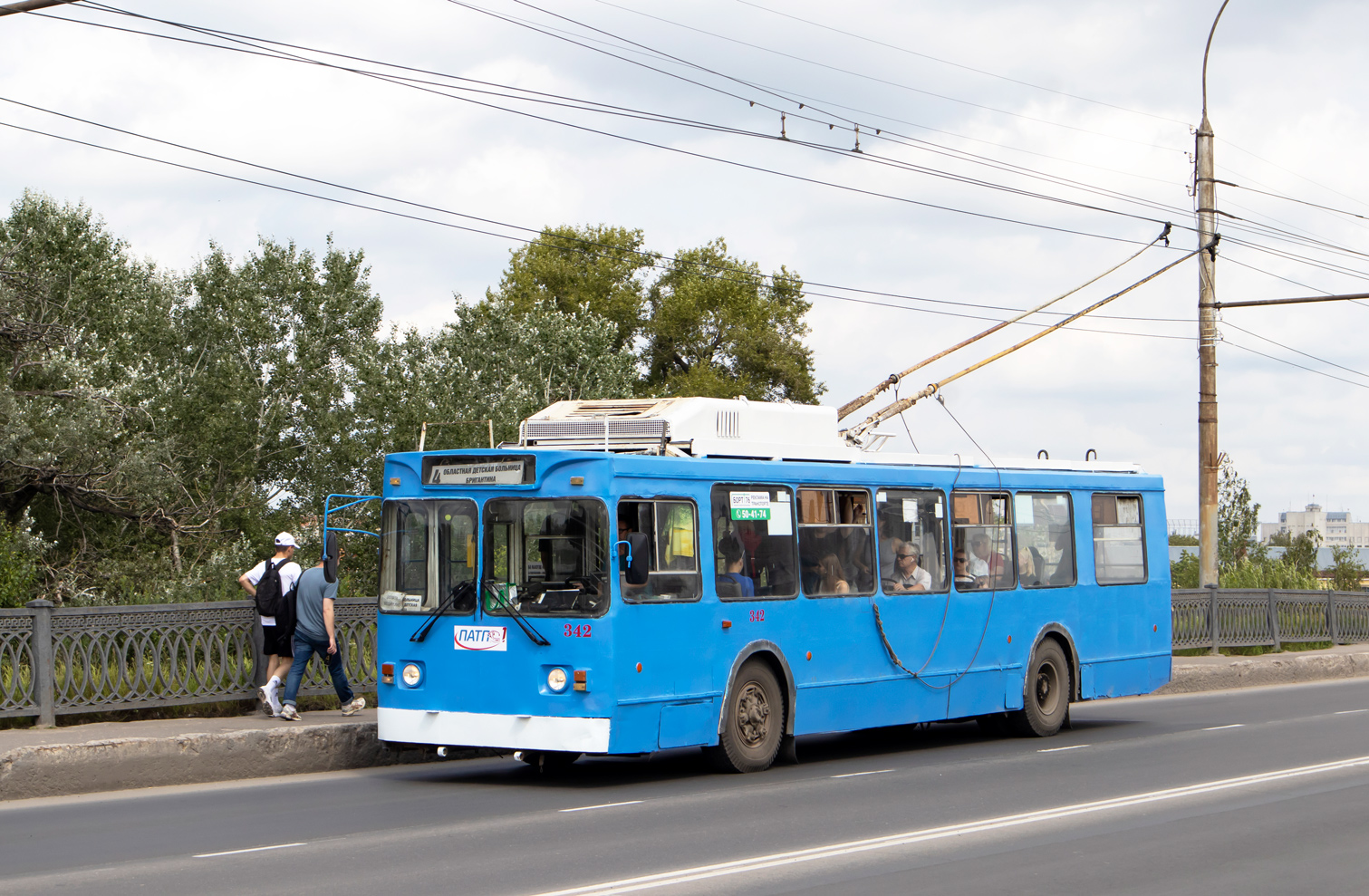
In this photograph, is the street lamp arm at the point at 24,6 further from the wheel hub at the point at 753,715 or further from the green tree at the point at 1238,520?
the green tree at the point at 1238,520

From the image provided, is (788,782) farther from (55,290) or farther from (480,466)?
(55,290)

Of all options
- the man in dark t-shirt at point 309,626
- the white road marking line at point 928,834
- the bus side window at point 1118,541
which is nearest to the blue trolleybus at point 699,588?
the bus side window at point 1118,541

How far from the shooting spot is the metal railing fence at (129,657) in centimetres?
1299

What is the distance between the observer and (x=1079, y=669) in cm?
1628

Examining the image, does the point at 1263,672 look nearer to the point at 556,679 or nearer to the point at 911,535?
the point at 911,535

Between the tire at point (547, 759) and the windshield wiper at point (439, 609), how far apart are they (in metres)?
1.25

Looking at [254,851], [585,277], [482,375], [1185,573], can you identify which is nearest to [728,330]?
[585,277]

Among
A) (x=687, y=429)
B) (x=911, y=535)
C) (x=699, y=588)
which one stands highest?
(x=687, y=429)

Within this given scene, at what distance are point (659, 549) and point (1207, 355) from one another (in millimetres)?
15828

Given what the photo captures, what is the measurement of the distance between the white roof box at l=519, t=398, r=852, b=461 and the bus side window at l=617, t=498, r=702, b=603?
2.45 ft

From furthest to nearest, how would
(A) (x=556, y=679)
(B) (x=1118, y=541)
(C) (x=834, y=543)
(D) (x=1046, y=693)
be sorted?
1. (B) (x=1118, y=541)
2. (D) (x=1046, y=693)
3. (C) (x=834, y=543)
4. (A) (x=556, y=679)

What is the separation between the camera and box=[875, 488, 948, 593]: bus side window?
14164 mm

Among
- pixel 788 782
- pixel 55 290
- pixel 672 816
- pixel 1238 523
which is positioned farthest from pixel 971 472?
pixel 1238 523

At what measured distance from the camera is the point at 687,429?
12.9 metres
